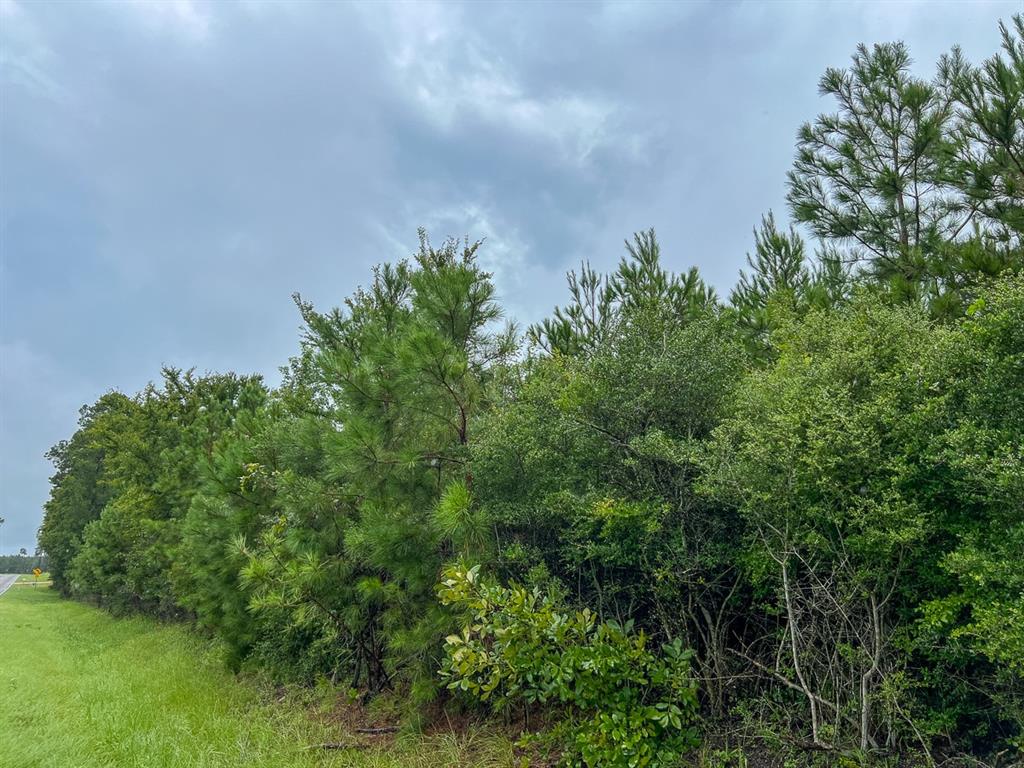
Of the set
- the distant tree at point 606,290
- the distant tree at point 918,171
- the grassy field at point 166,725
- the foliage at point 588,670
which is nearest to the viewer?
the foliage at point 588,670

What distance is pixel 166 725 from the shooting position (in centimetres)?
605

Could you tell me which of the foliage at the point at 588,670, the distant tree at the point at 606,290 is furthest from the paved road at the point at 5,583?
the foliage at the point at 588,670

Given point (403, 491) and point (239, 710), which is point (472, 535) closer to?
point (403, 491)

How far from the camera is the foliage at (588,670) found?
3887 mm

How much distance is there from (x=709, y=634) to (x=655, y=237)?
577 cm

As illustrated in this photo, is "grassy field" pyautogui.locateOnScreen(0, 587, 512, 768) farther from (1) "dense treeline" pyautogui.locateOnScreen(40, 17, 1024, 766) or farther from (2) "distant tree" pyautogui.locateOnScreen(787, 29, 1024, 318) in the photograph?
(2) "distant tree" pyautogui.locateOnScreen(787, 29, 1024, 318)

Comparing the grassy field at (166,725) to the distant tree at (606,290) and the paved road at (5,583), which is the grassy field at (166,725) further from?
the paved road at (5,583)

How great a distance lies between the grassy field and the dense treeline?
0.64 meters

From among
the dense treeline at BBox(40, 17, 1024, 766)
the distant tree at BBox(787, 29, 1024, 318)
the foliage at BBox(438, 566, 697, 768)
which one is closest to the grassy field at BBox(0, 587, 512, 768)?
the dense treeline at BBox(40, 17, 1024, 766)

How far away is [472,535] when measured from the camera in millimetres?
5043

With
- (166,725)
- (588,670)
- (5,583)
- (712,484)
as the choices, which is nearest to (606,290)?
(712,484)

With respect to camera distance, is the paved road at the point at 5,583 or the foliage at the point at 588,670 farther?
the paved road at the point at 5,583

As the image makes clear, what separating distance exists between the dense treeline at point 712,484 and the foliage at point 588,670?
0.02 metres

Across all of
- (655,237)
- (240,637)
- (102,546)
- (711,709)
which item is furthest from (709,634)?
(102,546)
